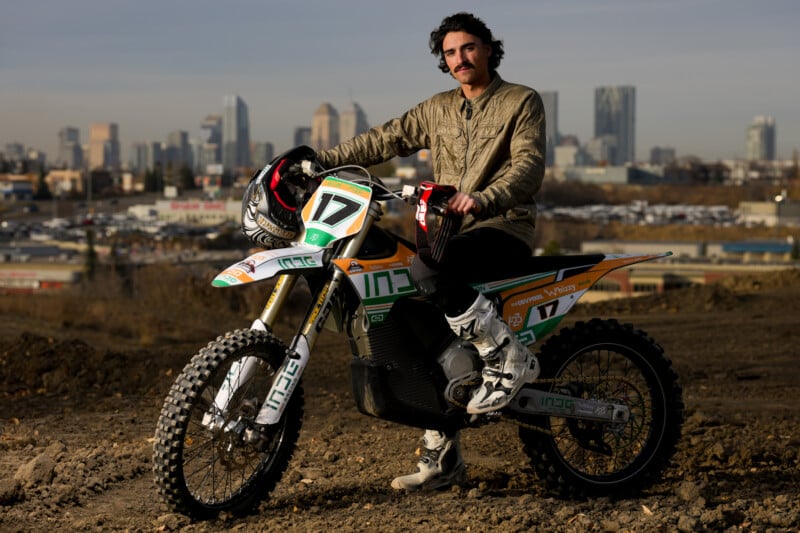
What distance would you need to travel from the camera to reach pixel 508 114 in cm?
551

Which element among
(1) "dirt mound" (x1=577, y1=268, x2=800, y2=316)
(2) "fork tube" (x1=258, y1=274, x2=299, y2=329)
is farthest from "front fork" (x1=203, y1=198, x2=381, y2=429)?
(1) "dirt mound" (x1=577, y1=268, x2=800, y2=316)

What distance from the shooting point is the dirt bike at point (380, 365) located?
4.94 metres

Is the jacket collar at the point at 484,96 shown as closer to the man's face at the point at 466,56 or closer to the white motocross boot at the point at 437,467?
the man's face at the point at 466,56

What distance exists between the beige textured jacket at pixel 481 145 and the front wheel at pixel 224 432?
1140 mm

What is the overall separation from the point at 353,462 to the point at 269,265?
1943 mm

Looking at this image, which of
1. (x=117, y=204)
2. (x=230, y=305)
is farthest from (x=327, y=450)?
(x=117, y=204)

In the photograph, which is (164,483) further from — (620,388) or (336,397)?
(336,397)

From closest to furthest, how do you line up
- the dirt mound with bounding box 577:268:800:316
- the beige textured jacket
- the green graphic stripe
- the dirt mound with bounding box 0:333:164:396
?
1. the green graphic stripe
2. the beige textured jacket
3. the dirt mound with bounding box 0:333:164:396
4. the dirt mound with bounding box 577:268:800:316

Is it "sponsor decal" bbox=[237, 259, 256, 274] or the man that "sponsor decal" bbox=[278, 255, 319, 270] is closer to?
"sponsor decal" bbox=[237, 259, 256, 274]

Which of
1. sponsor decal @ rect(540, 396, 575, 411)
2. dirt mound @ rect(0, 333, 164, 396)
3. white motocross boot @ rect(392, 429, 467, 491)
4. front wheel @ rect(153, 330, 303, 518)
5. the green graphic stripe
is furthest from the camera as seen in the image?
dirt mound @ rect(0, 333, 164, 396)

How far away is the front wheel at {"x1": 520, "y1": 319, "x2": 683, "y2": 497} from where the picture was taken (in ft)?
18.7

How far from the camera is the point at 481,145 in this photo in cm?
559

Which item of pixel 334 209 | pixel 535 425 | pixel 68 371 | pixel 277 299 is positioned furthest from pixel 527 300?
pixel 68 371

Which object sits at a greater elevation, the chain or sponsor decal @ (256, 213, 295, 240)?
sponsor decal @ (256, 213, 295, 240)
